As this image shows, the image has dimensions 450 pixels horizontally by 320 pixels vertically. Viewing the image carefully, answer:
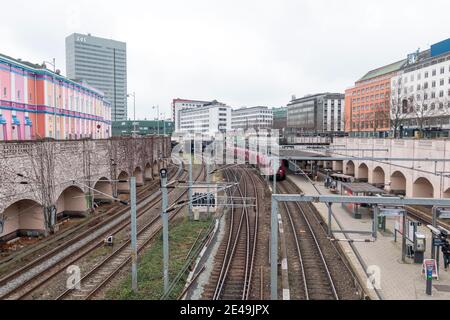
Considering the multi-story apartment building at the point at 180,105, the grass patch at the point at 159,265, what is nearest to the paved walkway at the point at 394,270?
the grass patch at the point at 159,265

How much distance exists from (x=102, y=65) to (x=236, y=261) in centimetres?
16876

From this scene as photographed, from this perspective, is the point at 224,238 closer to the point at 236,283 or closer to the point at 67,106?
the point at 236,283

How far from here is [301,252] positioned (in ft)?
61.2

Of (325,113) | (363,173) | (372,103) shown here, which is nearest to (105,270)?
(363,173)

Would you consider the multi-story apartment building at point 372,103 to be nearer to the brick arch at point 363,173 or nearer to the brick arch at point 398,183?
the brick arch at point 363,173

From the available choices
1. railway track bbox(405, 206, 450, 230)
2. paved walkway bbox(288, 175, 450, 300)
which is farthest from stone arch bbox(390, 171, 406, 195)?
paved walkway bbox(288, 175, 450, 300)

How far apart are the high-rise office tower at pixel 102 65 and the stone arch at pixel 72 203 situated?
142 m

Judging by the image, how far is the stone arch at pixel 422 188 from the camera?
3055 cm

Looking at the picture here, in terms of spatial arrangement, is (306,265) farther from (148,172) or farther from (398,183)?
(148,172)

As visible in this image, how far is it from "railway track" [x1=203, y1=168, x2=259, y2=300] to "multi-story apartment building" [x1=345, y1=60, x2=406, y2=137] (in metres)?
53.4

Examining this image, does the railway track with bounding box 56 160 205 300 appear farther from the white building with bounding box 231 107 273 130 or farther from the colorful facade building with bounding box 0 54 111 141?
the white building with bounding box 231 107 273 130

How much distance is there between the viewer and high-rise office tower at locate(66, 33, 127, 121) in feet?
526
